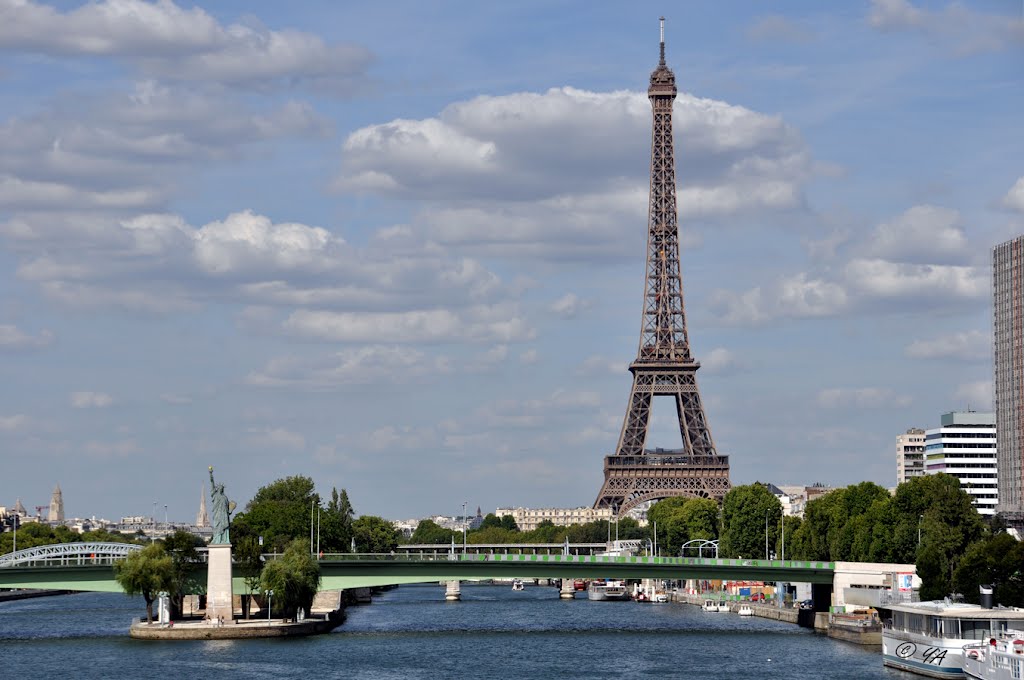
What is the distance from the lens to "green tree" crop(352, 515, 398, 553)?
163625 millimetres

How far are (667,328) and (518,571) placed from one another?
7631 centimetres

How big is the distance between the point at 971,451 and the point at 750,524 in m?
45.0

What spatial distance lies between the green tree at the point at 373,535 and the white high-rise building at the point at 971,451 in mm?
56855

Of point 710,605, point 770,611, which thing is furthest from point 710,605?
point 770,611

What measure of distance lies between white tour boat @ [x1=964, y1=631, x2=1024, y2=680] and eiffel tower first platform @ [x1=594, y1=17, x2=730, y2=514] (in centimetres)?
10016

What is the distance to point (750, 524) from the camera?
142125 millimetres

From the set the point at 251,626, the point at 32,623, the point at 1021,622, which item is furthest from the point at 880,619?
the point at 32,623

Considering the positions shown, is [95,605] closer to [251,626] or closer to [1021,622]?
[251,626]

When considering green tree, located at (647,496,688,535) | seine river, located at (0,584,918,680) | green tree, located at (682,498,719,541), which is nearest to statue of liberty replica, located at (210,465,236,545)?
seine river, located at (0,584,918,680)

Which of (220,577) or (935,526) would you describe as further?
(935,526)

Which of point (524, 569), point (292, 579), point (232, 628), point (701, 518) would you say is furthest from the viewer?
point (701, 518)

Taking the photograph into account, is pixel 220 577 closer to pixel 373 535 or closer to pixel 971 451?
pixel 373 535

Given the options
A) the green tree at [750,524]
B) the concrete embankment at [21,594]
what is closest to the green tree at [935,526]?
the green tree at [750,524]

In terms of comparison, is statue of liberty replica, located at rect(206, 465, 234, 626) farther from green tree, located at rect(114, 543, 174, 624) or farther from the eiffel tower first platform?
the eiffel tower first platform
